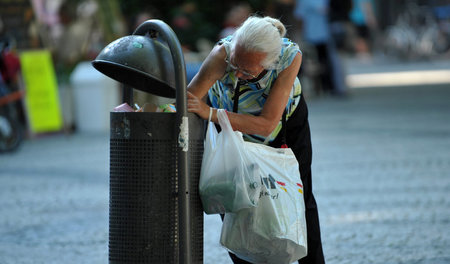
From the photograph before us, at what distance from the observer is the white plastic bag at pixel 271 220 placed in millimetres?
4051

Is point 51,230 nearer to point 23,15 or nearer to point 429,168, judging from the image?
point 429,168

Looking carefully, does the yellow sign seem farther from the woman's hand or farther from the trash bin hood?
the woman's hand

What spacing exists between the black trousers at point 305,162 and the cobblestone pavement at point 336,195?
0.84m

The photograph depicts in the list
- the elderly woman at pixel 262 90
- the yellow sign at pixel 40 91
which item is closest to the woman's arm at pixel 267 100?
the elderly woman at pixel 262 90

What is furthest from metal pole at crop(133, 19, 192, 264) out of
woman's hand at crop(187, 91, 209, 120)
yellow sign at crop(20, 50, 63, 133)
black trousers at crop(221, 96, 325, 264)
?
yellow sign at crop(20, 50, 63, 133)

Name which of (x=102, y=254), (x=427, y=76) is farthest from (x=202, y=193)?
(x=427, y=76)

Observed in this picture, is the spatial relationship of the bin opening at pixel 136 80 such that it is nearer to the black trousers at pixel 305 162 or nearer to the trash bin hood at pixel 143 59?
the trash bin hood at pixel 143 59

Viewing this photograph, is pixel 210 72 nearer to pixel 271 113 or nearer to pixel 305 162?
pixel 271 113

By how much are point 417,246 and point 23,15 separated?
870 cm

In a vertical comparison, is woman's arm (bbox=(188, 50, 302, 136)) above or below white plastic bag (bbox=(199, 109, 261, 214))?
above

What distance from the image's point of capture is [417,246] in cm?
565

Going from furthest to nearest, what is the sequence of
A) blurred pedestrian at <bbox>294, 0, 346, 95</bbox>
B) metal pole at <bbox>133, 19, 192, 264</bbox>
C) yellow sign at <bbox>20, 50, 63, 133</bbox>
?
1. blurred pedestrian at <bbox>294, 0, 346, 95</bbox>
2. yellow sign at <bbox>20, 50, 63, 133</bbox>
3. metal pole at <bbox>133, 19, 192, 264</bbox>

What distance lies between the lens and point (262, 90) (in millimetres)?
4262

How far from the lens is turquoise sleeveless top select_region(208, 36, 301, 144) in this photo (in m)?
4.17
